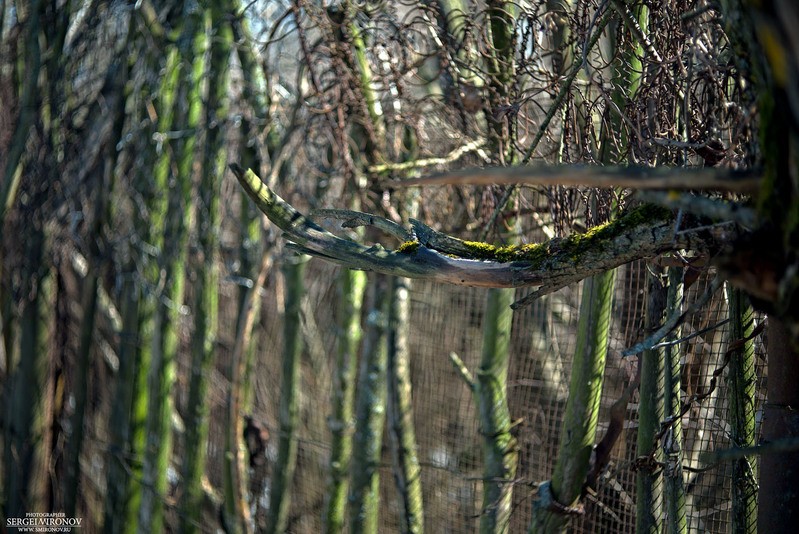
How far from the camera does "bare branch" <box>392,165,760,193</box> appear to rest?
3.23 ft

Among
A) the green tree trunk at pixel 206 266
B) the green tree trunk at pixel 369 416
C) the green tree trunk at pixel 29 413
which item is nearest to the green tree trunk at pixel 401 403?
the green tree trunk at pixel 369 416

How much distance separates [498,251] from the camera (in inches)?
60.8

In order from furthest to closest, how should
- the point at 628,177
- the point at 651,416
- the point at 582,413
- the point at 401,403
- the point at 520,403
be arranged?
the point at 401,403 < the point at 520,403 < the point at 582,413 < the point at 651,416 < the point at 628,177

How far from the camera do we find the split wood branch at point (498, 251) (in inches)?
53.7

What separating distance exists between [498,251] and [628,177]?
0.55 meters

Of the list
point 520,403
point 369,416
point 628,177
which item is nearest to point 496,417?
point 520,403

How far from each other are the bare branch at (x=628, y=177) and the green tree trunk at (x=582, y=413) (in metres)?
1.21

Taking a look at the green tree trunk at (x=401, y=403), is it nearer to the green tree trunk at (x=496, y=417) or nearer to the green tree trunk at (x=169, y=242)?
the green tree trunk at (x=496, y=417)

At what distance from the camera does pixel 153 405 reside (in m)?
4.36

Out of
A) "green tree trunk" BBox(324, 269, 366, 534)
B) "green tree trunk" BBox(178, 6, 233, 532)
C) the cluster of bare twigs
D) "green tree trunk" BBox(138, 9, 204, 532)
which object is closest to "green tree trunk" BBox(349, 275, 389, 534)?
"green tree trunk" BBox(324, 269, 366, 534)

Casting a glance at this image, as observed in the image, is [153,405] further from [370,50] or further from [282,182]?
[370,50]

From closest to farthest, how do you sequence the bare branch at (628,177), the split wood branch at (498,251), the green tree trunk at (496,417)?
the bare branch at (628,177), the split wood branch at (498,251), the green tree trunk at (496,417)

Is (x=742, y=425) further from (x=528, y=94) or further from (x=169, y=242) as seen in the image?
(x=169, y=242)

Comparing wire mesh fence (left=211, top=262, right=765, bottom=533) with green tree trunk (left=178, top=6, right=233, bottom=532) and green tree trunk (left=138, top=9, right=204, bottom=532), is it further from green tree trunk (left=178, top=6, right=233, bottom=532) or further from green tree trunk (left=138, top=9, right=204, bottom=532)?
green tree trunk (left=138, top=9, right=204, bottom=532)
